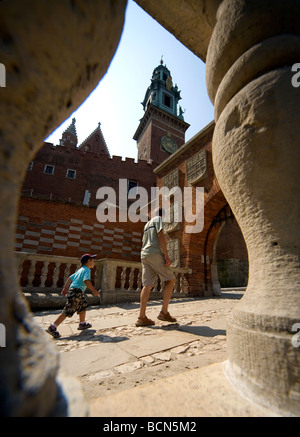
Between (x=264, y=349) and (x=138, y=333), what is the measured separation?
1830 mm

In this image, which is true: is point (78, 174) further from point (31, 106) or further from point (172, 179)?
point (31, 106)

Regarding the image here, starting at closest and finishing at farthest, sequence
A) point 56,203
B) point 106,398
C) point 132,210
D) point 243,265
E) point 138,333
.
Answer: point 106,398
point 138,333
point 56,203
point 132,210
point 243,265

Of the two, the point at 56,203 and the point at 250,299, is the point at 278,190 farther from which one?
the point at 56,203

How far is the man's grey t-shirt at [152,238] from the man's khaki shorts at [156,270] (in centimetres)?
7

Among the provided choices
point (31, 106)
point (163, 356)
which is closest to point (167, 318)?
point (163, 356)

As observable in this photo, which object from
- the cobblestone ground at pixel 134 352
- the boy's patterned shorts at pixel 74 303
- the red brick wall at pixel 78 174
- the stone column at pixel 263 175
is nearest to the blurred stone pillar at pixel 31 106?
the stone column at pixel 263 175

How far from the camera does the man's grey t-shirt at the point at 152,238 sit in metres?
3.06

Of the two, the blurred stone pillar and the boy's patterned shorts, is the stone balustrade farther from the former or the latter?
the blurred stone pillar

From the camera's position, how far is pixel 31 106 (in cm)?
45

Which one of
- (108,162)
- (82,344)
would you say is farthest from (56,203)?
(108,162)

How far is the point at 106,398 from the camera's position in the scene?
30.6 inches

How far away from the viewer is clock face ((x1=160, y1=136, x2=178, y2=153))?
23.0 metres

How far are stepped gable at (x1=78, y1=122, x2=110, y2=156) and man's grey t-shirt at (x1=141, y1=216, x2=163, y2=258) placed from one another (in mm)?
25555

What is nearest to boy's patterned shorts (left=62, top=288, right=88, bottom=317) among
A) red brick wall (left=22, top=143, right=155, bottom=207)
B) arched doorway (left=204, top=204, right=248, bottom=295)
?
arched doorway (left=204, top=204, right=248, bottom=295)
